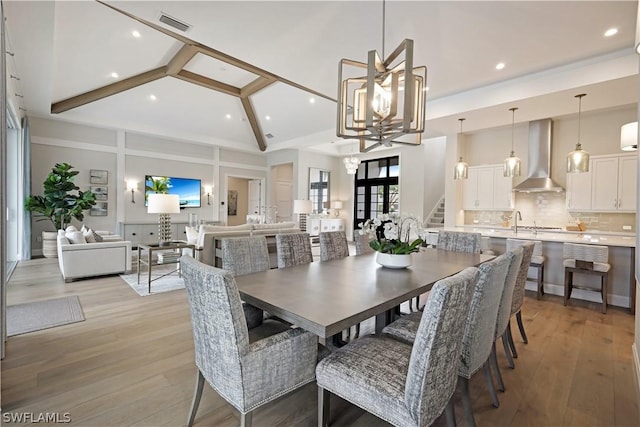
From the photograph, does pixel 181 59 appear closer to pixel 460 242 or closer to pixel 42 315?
pixel 42 315

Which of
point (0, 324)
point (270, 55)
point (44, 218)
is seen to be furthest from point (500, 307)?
point (44, 218)

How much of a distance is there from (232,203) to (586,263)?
10.9 meters

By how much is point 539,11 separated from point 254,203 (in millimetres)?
9195

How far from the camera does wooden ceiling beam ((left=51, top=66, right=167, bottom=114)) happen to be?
635 centimetres

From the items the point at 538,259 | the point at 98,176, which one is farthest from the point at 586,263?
the point at 98,176

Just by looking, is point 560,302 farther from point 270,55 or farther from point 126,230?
point 126,230

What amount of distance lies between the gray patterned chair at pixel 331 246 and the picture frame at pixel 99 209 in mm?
6940

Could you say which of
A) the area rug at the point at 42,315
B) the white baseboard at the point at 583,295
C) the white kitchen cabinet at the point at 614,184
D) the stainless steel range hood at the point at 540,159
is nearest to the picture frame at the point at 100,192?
the area rug at the point at 42,315

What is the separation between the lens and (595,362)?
2449 mm

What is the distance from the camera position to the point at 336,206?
35.4 feet

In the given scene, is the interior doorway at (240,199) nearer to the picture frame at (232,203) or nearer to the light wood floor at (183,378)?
the picture frame at (232,203)

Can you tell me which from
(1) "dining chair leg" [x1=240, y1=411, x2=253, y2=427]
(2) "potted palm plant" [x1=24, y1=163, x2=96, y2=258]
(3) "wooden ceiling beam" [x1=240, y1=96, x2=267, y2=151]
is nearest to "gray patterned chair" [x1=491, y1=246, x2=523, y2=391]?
(1) "dining chair leg" [x1=240, y1=411, x2=253, y2=427]

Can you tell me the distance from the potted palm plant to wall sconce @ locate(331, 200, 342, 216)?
6964 mm

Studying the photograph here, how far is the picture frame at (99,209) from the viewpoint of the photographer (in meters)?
7.26
